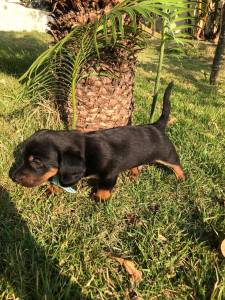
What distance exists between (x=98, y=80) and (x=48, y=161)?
4.70 ft

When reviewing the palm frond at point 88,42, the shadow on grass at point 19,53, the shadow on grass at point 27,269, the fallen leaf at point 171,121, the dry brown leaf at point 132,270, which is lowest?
the shadow on grass at point 19,53

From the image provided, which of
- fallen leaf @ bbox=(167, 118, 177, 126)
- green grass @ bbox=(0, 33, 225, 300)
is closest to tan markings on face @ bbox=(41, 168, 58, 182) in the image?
green grass @ bbox=(0, 33, 225, 300)

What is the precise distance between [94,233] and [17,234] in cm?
59

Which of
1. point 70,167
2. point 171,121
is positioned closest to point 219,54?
point 171,121

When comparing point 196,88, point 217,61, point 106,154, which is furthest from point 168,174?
point 217,61

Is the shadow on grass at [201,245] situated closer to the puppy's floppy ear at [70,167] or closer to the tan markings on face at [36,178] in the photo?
the puppy's floppy ear at [70,167]

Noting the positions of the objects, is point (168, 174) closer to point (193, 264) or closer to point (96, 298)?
point (193, 264)

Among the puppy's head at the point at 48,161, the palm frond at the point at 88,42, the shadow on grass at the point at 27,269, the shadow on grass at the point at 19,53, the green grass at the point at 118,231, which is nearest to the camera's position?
the shadow on grass at the point at 27,269

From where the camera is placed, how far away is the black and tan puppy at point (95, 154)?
2.95 meters

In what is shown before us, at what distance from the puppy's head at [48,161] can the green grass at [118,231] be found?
26cm

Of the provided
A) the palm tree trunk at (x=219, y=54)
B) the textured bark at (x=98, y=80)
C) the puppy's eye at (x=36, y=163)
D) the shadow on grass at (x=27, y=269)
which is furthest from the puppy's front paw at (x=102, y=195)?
the palm tree trunk at (x=219, y=54)

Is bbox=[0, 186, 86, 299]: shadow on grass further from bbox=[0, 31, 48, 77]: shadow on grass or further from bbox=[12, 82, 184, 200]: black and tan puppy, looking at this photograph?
bbox=[0, 31, 48, 77]: shadow on grass

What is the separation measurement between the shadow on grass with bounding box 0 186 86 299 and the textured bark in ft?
5.65

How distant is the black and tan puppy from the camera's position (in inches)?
116
